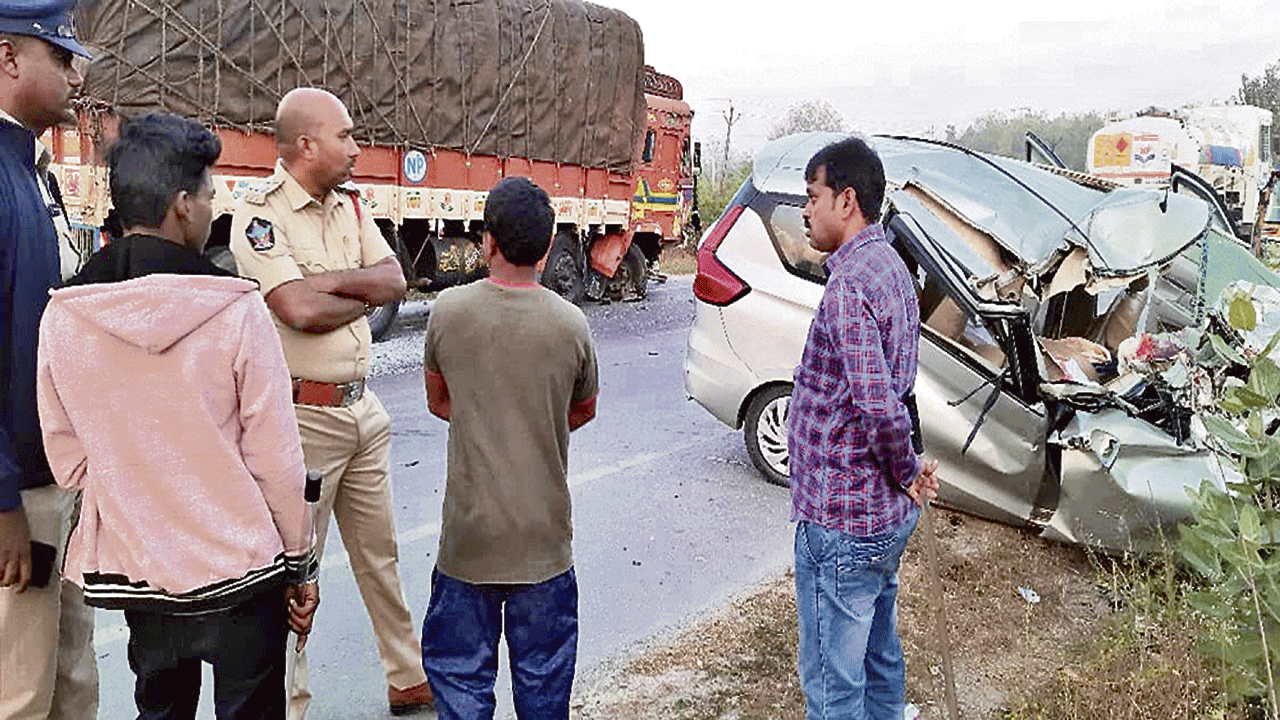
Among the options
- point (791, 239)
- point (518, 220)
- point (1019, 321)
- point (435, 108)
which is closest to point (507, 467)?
point (518, 220)

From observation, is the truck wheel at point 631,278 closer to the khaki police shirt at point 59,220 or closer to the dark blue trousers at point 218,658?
the khaki police shirt at point 59,220

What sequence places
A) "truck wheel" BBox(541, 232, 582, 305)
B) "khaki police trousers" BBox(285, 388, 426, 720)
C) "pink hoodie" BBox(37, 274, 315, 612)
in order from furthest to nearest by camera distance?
1. "truck wheel" BBox(541, 232, 582, 305)
2. "khaki police trousers" BBox(285, 388, 426, 720)
3. "pink hoodie" BBox(37, 274, 315, 612)

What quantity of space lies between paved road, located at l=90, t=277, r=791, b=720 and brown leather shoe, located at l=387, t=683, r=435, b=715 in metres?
0.06

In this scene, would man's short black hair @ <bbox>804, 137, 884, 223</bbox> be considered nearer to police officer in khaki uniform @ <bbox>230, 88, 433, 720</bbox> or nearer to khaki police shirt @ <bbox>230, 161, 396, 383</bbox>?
police officer in khaki uniform @ <bbox>230, 88, 433, 720</bbox>

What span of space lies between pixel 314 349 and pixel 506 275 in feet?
2.52

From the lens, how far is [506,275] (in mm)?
2551

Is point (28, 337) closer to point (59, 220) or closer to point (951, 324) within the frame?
point (59, 220)

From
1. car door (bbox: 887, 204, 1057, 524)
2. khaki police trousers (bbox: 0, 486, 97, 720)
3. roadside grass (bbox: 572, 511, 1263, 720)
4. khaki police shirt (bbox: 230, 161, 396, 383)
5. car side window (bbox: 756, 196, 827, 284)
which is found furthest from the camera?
car side window (bbox: 756, 196, 827, 284)

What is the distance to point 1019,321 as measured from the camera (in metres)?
4.24

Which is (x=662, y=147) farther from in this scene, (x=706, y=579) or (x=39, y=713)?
(x=39, y=713)

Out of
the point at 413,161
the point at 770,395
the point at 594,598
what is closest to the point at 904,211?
the point at 770,395

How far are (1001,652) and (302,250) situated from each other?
2816mm

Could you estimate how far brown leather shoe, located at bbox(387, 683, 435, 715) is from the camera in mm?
3311

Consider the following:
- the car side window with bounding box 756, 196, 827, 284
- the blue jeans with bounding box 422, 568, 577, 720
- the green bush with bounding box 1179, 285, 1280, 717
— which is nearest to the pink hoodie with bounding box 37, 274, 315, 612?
the blue jeans with bounding box 422, 568, 577, 720
